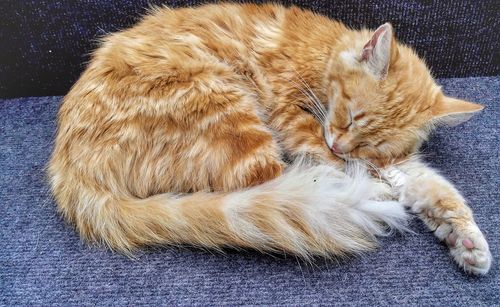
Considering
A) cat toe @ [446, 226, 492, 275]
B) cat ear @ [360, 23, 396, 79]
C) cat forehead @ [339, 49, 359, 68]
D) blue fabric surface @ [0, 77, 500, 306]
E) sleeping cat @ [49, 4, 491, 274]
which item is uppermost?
cat ear @ [360, 23, 396, 79]

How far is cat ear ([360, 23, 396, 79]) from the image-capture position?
1234mm

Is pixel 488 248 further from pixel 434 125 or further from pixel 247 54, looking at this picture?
pixel 247 54

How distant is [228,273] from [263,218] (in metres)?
0.17

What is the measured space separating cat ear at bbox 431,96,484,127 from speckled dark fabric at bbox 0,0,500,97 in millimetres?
556

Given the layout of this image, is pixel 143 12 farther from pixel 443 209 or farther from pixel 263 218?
pixel 443 209

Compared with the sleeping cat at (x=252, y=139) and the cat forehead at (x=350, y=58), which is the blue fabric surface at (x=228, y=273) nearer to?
the sleeping cat at (x=252, y=139)

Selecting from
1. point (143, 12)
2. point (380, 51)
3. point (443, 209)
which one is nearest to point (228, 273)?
point (443, 209)

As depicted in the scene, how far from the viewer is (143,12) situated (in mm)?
1777

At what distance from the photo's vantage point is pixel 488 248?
3.79 feet

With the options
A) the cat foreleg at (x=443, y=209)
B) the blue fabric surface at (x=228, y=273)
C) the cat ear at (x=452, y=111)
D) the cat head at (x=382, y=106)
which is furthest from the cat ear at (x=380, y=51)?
the blue fabric surface at (x=228, y=273)

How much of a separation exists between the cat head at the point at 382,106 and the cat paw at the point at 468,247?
307 mm

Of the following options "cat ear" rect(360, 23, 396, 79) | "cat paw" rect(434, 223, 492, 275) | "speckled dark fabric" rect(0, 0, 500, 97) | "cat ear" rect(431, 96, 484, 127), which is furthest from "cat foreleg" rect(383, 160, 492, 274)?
"speckled dark fabric" rect(0, 0, 500, 97)

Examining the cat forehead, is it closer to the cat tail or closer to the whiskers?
the whiskers

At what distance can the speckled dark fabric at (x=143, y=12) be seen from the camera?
5.71ft
